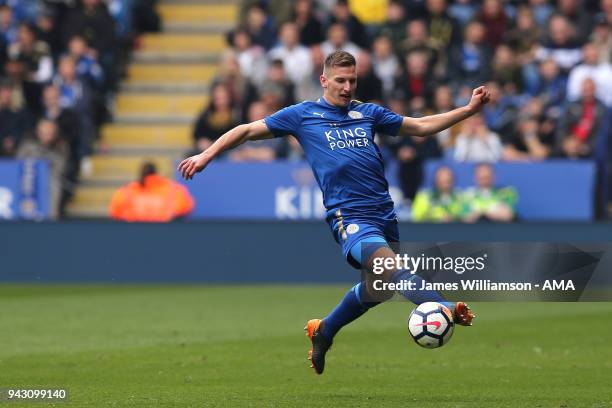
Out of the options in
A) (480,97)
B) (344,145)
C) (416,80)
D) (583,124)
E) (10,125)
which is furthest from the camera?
(10,125)

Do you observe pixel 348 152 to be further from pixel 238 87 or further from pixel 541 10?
pixel 541 10

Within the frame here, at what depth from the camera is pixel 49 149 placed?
72.8 feet

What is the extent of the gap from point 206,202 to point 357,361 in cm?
930

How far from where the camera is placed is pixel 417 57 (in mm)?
21625

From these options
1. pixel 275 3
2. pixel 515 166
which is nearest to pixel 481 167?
pixel 515 166

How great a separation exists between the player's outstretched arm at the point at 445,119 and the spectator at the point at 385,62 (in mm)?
12195

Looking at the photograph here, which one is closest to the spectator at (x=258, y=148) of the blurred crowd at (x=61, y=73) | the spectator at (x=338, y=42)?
the spectator at (x=338, y=42)

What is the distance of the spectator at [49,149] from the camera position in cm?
2197

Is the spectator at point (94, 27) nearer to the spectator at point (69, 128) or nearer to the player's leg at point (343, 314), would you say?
the spectator at point (69, 128)

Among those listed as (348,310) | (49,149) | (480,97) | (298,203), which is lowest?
(298,203)

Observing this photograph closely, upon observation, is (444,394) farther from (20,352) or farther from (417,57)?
(417,57)

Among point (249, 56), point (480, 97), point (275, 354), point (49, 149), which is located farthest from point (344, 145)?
point (249, 56)

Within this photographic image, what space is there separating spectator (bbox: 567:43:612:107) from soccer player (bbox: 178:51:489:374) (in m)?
11.3

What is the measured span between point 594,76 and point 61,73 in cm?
889
